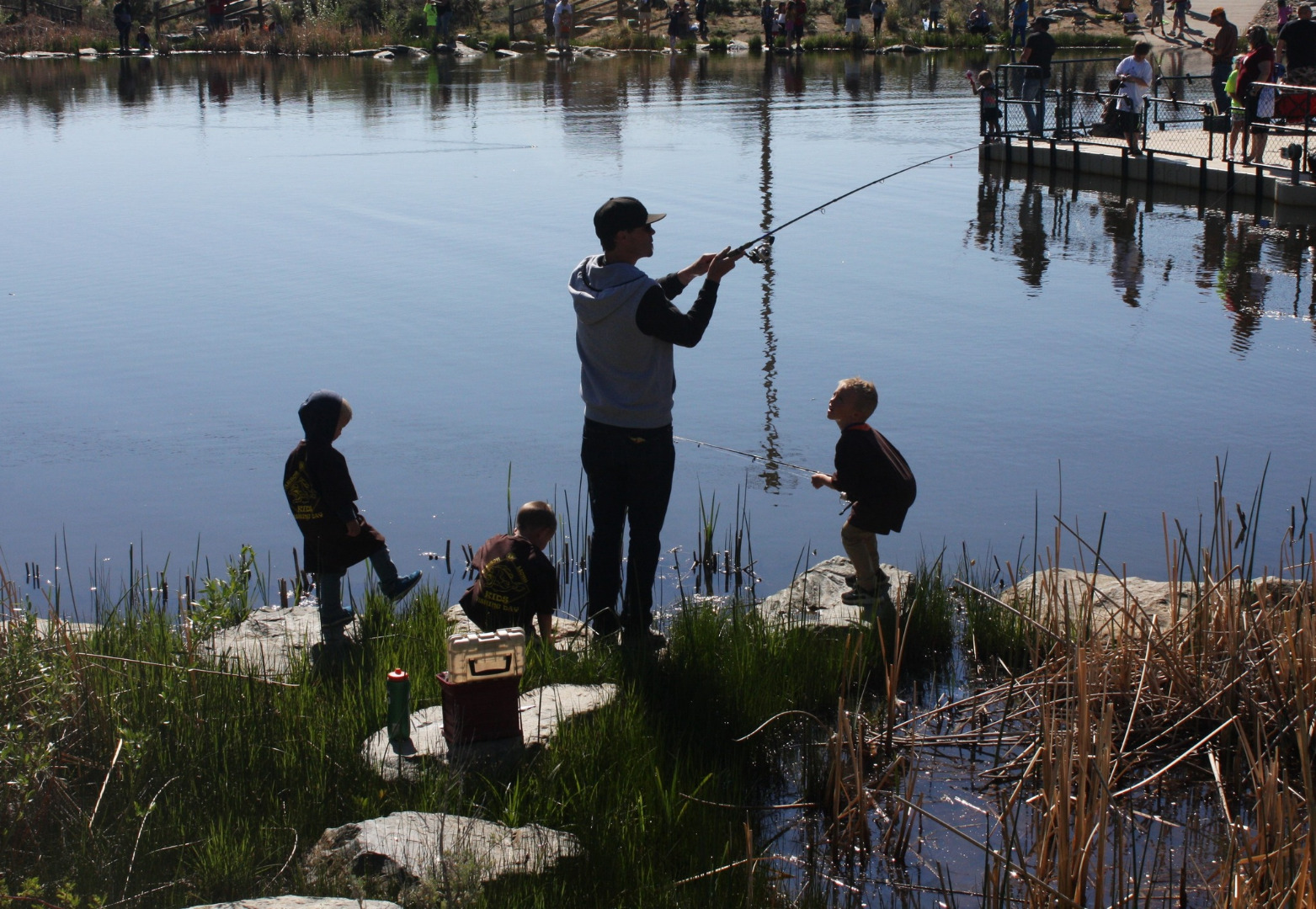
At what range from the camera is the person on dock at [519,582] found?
5090 mm

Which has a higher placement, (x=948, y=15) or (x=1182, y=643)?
(x=948, y=15)

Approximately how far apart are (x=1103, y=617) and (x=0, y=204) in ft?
54.1

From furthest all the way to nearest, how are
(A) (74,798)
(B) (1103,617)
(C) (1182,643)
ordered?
(B) (1103,617)
(C) (1182,643)
(A) (74,798)

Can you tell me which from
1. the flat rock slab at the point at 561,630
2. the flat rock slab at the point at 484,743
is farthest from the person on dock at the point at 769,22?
the flat rock slab at the point at 484,743

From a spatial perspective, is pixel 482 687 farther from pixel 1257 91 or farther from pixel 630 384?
pixel 1257 91

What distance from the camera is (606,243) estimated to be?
4.93 meters

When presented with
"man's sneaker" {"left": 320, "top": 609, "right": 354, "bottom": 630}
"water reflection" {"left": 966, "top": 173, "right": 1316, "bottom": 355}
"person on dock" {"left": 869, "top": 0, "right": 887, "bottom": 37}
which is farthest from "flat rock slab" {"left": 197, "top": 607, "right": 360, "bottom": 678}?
"person on dock" {"left": 869, "top": 0, "right": 887, "bottom": 37}

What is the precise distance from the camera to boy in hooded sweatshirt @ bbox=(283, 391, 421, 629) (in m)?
5.39

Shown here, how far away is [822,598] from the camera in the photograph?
5.97 m

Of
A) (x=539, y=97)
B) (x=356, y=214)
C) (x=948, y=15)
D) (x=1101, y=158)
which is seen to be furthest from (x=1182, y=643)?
(x=948, y=15)

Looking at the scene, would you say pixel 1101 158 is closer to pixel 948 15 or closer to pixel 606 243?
pixel 606 243

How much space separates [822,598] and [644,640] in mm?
1105

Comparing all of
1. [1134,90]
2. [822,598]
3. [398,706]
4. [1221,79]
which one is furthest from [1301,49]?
[398,706]

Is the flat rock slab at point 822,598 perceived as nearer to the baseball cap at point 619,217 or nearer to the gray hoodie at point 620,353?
the gray hoodie at point 620,353
